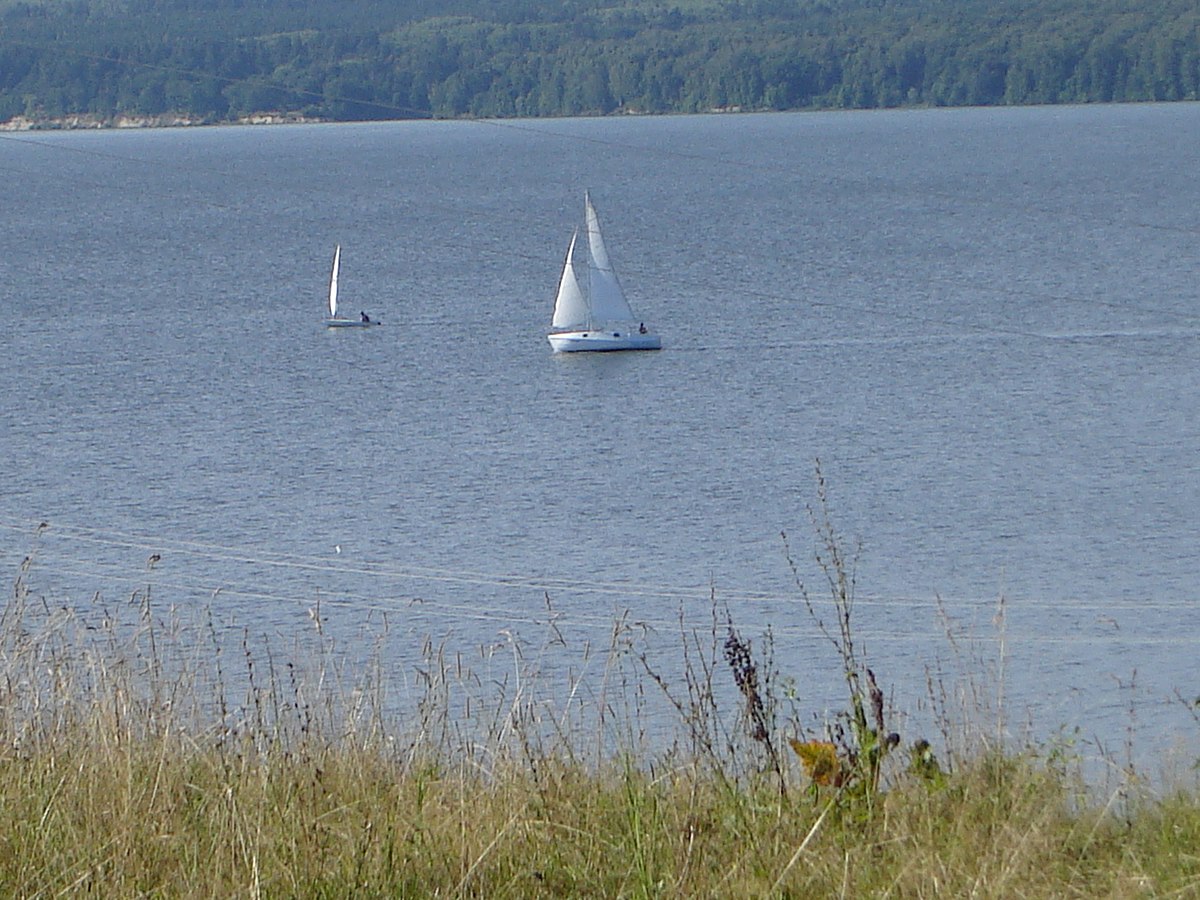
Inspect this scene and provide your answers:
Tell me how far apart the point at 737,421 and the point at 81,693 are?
31.7m

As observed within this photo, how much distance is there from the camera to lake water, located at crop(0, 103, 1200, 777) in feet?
67.9

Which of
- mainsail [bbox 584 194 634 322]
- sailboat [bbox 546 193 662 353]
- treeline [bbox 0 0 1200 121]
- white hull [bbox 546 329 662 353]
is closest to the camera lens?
white hull [bbox 546 329 662 353]

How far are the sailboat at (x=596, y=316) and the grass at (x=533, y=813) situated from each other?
141ft

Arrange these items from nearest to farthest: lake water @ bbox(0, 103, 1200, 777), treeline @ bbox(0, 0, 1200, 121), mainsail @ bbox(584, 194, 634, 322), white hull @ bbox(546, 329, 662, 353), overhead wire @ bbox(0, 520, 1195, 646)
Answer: overhead wire @ bbox(0, 520, 1195, 646)
lake water @ bbox(0, 103, 1200, 777)
white hull @ bbox(546, 329, 662, 353)
mainsail @ bbox(584, 194, 634, 322)
treeline @ bbox(0, 0, 1200, 121)

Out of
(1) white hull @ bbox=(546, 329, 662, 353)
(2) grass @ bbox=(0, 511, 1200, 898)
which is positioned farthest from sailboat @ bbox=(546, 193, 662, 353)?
(2) grass @ bbox=(0, 511, 1200, 898)

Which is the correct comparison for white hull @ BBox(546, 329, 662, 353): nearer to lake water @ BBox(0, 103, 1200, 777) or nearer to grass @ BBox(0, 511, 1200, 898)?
lake water @ BBox(0, 103, 1200, 777)

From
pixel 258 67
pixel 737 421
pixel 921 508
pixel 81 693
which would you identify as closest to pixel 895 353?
pixel 737 421

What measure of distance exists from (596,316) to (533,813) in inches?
1838

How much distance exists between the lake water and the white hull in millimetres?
491

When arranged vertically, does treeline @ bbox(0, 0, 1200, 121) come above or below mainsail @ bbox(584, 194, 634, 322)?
above

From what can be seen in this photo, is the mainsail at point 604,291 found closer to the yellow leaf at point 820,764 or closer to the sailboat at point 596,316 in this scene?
the sailboat at point 596,316

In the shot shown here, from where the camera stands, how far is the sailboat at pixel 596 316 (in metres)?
47.6

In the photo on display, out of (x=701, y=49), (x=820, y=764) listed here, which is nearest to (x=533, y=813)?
(x=820, y=764)

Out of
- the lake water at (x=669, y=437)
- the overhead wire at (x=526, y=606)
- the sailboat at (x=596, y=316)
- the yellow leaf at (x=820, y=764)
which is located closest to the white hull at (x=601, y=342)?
the sailboat at (x=596, y=316)
